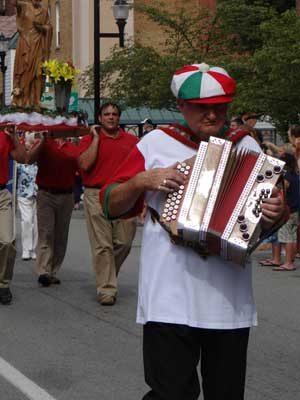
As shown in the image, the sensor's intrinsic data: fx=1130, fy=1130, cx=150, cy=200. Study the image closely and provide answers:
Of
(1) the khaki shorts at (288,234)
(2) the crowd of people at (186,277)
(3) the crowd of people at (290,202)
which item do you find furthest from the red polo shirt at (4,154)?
(2) the crowd of people at (186,277)

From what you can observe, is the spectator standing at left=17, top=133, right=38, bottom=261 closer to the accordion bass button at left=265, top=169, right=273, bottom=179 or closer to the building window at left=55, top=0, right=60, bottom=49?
the accordion bass button at left=265, top=169, right=273, bottom=179

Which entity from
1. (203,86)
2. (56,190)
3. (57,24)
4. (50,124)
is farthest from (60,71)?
(57,24)

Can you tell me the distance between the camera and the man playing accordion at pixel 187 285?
483cm

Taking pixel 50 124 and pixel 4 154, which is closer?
pixel 4 154

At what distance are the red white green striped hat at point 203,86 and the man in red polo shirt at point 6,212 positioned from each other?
603 cm

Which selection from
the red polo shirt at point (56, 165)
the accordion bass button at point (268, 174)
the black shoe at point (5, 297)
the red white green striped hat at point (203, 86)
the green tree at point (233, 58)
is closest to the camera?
the accordion bass button at point (268, 174)

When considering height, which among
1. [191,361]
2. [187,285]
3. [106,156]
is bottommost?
[106,156]

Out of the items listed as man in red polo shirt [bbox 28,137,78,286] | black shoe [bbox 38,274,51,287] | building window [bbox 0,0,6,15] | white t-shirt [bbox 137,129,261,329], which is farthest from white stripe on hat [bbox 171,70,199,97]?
building window [bbox 0,0,6,15]

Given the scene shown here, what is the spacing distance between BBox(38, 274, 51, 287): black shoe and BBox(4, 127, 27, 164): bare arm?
1826 millimetres

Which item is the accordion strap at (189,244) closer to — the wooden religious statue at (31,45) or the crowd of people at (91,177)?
the crowd of people at (91,177)

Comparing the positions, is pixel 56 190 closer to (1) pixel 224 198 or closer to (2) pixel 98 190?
(2) pixel 98 190

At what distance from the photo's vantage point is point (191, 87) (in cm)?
492

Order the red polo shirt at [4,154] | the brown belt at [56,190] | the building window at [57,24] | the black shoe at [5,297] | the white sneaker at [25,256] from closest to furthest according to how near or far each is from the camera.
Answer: the red polo shirt at [4,154], the black shoe at [5,297], the brown belt at [56,190], the white sneaker at [25,256], the building window at [57,24]

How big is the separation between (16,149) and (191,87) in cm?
632
